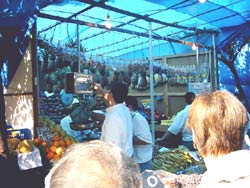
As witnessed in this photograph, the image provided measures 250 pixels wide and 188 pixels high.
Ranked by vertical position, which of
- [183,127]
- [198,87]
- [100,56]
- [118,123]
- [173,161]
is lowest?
[173,161]

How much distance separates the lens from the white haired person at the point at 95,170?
0.83 meters

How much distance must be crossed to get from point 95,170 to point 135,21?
5.11 metres

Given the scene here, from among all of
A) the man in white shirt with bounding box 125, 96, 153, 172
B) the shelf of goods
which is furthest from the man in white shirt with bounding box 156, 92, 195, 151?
the man in white shirt with bounding box 125, 96, 153, 172

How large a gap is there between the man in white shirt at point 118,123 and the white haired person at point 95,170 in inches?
73.3

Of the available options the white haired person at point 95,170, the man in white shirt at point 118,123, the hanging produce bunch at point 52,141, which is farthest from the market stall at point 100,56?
the white haired person at point 95,170

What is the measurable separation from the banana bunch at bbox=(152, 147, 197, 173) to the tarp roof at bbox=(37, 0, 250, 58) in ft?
6.79

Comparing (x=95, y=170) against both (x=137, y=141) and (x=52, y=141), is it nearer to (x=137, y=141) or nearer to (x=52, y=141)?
(x=137, y=141)

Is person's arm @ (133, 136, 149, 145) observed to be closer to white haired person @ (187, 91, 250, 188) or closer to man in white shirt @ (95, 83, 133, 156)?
man in white shirt @ (95, 83, 133, 156)

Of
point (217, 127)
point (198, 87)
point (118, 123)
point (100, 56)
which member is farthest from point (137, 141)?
point (198, 87)

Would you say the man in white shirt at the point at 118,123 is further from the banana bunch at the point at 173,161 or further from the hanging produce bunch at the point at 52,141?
the banana bunch at the point at 173,161

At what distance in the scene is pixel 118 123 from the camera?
2857 millimetres

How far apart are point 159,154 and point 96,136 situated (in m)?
1.00

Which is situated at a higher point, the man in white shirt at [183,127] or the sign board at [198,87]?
the sign board at [198,87]

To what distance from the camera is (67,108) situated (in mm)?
5848
